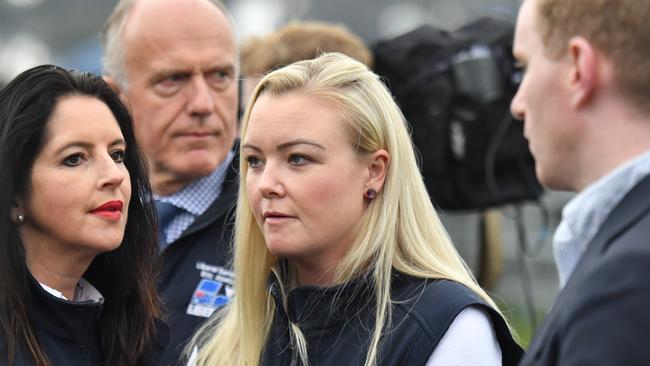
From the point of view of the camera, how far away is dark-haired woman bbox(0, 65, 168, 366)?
2699mm

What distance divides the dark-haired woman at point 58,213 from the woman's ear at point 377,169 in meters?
0.65

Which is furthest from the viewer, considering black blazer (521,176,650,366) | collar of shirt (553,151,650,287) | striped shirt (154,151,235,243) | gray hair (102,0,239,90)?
gray hair (102,0,239,90)

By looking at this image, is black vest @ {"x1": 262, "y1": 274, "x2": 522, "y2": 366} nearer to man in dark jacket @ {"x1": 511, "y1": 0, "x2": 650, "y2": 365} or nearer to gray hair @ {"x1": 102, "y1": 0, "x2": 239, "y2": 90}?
man in dark jacket @ {"x1": 511, "y1": 0, "x2": 650, "y2": 365}

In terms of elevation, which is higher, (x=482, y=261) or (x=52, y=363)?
(x=52, y=363)

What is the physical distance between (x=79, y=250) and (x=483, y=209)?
2579mm

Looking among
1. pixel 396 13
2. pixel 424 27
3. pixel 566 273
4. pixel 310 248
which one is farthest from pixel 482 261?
pixel 396 13

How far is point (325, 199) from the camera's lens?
2.69m

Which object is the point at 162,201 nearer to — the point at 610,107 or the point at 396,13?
the point at 610,107

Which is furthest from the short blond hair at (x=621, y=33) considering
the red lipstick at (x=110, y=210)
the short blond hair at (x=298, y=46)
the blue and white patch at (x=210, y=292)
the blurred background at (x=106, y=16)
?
the blurred background at (x=106, y=16)

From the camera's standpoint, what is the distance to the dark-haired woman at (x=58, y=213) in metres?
2.70

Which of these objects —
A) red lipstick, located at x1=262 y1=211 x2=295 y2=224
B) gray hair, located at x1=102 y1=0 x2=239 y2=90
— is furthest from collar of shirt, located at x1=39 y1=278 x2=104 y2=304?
gray hair, located at x1=102 y1=0 x2=239 y2=90

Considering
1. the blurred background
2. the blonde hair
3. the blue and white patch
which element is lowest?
the blurred background

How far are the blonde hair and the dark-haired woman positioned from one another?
0.33m

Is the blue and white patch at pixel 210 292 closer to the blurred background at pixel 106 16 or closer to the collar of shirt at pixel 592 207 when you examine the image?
the collar of shirt at pixel 592 207
